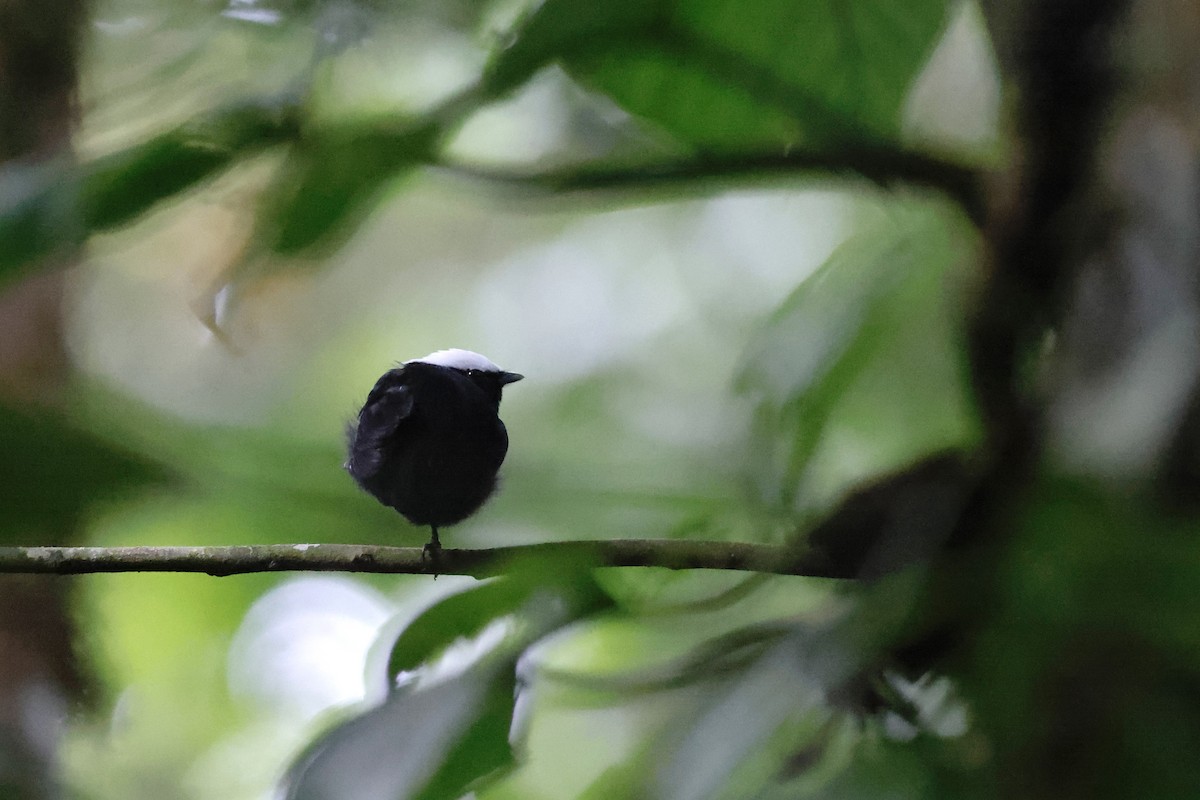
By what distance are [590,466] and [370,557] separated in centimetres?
24

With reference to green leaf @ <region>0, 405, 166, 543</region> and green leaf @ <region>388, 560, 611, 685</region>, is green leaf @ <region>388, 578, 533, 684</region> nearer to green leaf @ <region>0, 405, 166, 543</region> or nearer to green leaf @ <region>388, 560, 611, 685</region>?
green leaf @ <region>388, 560, 611, 685</region>

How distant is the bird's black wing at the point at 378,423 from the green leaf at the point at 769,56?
20 centimetres

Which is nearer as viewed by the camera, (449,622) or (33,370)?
(449,622)

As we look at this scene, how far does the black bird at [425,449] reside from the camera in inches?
20.8

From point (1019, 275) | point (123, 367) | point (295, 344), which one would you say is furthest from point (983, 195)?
point (123, 367)

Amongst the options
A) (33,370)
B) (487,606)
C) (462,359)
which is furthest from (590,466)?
(33,370)

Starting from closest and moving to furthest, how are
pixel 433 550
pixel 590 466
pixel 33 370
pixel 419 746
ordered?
pixel 419 746 < pixel 433 550 < pixel 590 466 < pixel 33 370

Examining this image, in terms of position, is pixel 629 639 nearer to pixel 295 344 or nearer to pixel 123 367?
pixel 295 344

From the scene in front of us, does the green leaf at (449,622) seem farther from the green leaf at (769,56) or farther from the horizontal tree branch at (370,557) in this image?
the green leaf at (769,56)

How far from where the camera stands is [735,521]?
449 millimetres

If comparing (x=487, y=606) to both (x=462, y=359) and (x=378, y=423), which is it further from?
(x=462, y=359)

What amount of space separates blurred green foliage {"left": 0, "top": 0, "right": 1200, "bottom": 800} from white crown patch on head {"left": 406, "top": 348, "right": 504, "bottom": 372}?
0.22 feet

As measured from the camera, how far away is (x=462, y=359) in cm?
65

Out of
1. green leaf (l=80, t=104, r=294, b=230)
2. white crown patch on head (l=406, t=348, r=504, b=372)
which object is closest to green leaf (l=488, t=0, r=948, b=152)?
green leaf (l=80, t=104, r=294, b=230)
